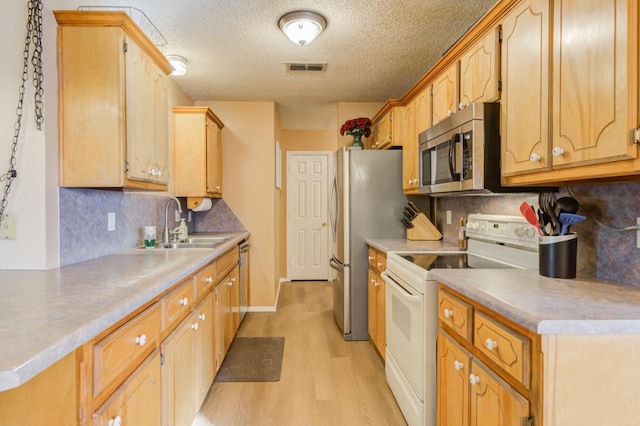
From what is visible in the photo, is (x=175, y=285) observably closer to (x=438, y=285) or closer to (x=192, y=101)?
(x=438, y=285)

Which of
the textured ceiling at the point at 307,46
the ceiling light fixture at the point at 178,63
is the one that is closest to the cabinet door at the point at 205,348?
the textured ceiling at the point at 307,46

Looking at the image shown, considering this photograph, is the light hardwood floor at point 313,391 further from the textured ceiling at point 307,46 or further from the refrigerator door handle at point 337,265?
the textured ceiling at point 307,46

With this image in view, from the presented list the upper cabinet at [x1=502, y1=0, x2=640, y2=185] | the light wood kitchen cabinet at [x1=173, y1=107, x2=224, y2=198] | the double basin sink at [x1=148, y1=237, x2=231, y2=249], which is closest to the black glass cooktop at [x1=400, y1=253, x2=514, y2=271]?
the upper cabinet at [x1=502, y1=0, x2=640, y2=185]

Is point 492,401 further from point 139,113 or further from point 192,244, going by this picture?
point 192,244

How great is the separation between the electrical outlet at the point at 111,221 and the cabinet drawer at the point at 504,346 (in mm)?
2078

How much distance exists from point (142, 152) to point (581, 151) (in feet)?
6.72

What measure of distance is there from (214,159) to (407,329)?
101 inches

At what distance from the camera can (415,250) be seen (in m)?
2.34

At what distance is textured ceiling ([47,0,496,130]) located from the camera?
6.98 feet

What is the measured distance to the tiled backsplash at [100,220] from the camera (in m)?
1.75

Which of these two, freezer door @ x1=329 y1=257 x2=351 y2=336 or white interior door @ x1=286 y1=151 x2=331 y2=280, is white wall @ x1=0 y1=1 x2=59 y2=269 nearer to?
freezer door @ x1=329 y1=257 x2=351 y2=336

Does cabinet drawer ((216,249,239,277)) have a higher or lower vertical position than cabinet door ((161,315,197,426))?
higher

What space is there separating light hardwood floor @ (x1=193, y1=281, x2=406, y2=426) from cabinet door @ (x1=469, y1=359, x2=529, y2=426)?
89 cm

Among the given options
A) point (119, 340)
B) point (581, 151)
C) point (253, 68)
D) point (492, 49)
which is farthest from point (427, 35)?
point (119, 340)
